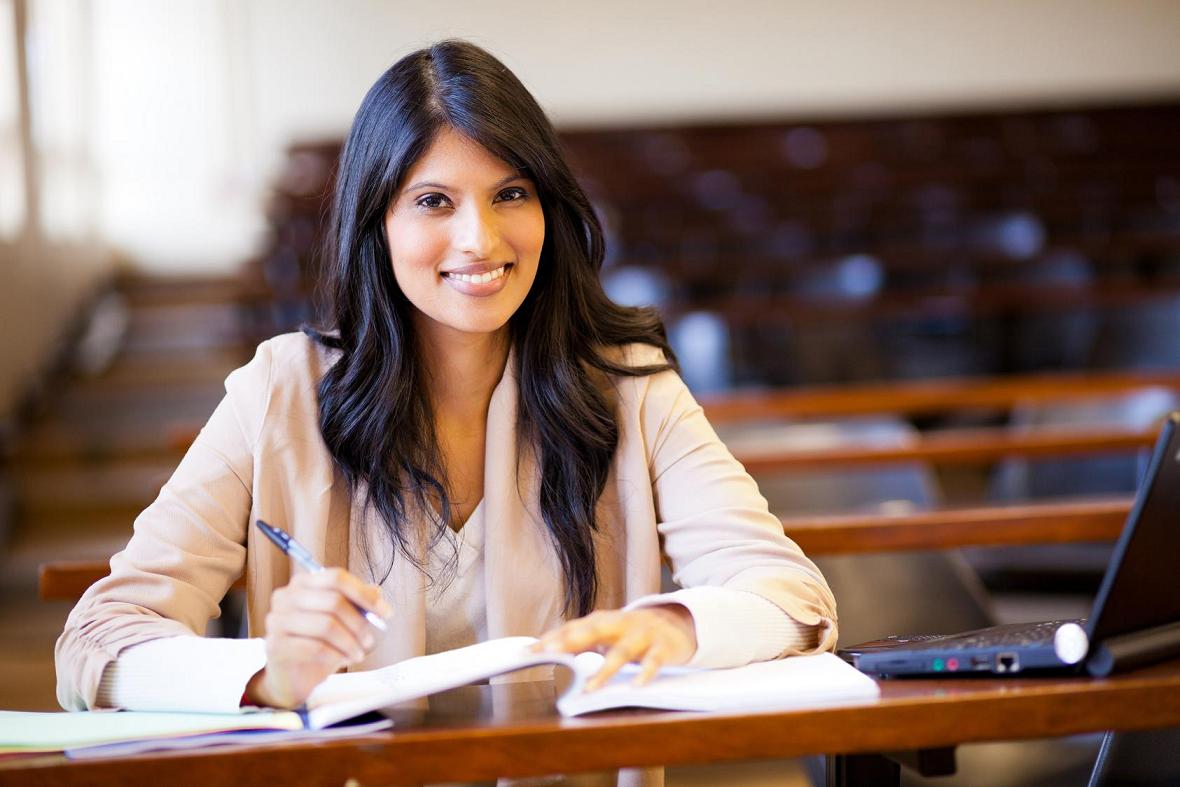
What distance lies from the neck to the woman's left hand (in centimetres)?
49

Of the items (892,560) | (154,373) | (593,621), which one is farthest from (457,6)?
(593,621)

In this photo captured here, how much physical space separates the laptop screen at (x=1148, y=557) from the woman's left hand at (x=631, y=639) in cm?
32

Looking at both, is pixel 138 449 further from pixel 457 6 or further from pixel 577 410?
pixel 457 6

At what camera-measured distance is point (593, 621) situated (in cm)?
99

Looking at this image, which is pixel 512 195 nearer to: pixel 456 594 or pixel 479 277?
pixel 479 277

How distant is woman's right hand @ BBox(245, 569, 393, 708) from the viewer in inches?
37.8

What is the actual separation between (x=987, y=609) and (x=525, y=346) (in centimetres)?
95

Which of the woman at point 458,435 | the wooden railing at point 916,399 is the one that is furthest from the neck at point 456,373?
the wooden railing at point 916,399

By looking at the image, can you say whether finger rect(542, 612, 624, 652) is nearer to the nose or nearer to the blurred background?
the nose

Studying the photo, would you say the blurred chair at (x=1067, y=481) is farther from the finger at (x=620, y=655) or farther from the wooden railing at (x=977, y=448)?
the finger at (x=620, y=655)

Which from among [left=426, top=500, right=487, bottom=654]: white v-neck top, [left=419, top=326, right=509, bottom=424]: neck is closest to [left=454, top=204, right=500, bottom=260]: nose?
[left=419, top=326, right=509, bottom=424]: neck

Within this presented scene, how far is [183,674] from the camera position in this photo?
1.03 meters

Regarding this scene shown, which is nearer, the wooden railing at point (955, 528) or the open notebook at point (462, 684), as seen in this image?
the open notebook at point (462, 684)

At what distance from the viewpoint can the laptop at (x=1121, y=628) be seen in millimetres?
914
